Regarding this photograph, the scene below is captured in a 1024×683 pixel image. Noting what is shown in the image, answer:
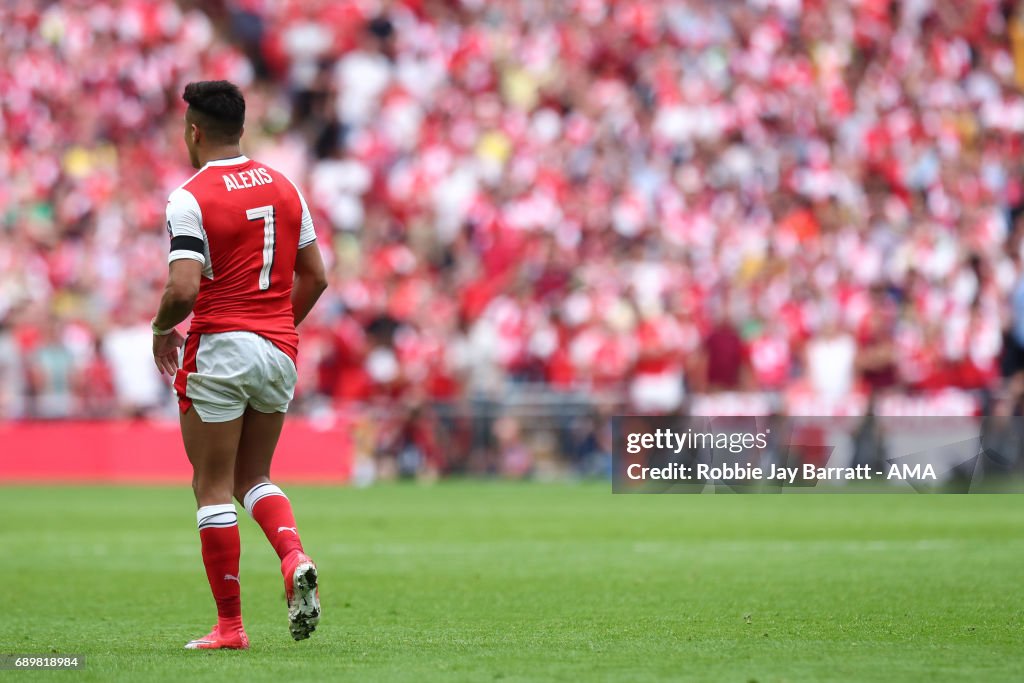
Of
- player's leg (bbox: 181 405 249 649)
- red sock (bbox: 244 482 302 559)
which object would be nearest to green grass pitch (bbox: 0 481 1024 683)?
player's leg (bbox: 181 405 249 649)

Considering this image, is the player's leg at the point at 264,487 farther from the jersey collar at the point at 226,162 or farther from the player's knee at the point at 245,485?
the jersey collar at the point at 226,162

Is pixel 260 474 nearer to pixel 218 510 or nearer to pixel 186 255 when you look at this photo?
pixel 218 510

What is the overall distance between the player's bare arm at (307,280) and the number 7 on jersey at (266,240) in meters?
0.24

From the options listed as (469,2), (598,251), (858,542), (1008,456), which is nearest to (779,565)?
(858,542)

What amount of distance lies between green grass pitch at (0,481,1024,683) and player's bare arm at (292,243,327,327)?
4.77ft

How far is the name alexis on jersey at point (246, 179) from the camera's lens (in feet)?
23.1

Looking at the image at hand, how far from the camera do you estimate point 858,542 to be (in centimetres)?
1241

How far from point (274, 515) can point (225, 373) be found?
0.64 meters

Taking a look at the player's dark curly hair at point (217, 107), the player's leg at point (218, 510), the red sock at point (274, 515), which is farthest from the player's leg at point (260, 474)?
the player's dark curly hair at point (217, 107)

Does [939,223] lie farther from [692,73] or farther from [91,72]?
[91,72]

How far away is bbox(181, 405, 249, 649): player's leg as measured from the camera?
7.06 meters

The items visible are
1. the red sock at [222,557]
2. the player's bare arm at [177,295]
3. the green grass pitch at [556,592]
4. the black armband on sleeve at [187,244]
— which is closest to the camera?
the green grass pitch at [556,592]

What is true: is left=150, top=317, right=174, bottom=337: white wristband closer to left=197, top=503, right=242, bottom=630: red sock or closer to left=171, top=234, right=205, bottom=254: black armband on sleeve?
left=171, top=234, right=205, bottom=254: black armband on sleeve

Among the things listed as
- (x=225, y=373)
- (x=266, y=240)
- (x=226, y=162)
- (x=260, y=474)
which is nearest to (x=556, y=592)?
(x=260, y=474)
